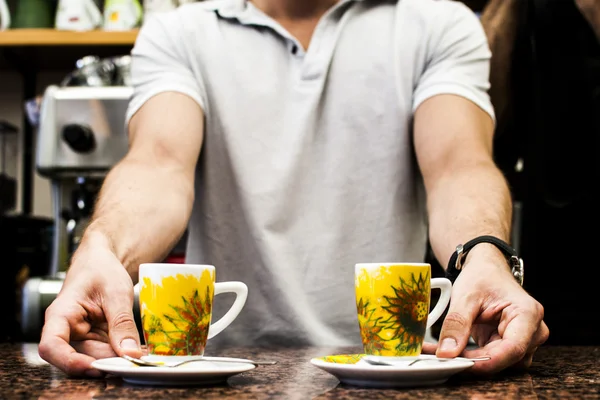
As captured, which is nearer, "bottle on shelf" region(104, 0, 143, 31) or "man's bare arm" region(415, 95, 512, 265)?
"man's bare arm" region(415, 95, 512, 265)

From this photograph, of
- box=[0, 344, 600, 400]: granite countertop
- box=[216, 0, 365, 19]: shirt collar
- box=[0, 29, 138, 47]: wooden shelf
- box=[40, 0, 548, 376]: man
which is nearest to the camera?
box=[0, 344, 600, 400]: granite countertop

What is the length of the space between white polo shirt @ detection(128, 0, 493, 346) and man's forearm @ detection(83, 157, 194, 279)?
0.53 ft

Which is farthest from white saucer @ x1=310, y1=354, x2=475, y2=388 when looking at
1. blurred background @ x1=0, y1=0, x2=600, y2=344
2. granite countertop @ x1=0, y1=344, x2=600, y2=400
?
blurred background @ x1=0, y1=0, x2=600, y2=344

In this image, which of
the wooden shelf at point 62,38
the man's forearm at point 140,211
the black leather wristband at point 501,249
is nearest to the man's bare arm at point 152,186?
the man's forearm at point 140,211

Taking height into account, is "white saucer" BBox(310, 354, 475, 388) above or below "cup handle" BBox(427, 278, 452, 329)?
below

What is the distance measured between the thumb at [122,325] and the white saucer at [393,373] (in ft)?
0.56

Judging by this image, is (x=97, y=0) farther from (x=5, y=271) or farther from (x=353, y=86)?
(x=353, y=86)

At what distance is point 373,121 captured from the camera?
51.5 inches

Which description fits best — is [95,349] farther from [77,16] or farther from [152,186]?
[77,16]

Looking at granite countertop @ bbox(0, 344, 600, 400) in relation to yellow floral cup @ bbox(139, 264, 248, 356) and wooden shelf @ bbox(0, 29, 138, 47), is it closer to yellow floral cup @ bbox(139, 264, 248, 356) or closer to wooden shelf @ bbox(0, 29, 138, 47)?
yellow floral cup @ bbox(139, 264, 248, 356)

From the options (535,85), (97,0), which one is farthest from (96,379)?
(97,0)

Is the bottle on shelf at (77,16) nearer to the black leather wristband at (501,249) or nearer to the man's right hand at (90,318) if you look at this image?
the man's right hand at (90,318)

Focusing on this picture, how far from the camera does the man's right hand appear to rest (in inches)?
25.6

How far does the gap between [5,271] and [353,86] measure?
1.12 metres
